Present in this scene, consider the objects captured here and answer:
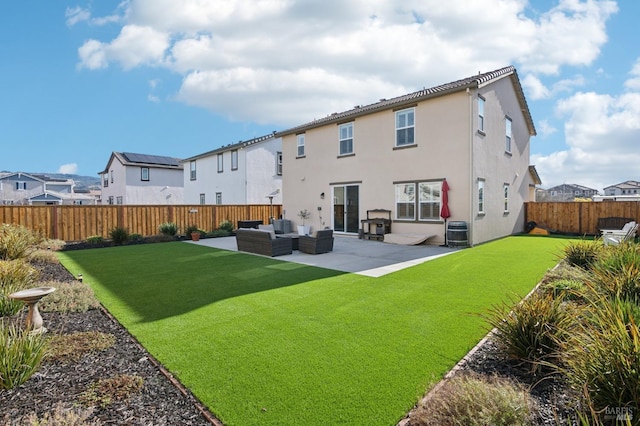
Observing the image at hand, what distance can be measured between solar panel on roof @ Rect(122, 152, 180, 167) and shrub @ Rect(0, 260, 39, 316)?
2912cm

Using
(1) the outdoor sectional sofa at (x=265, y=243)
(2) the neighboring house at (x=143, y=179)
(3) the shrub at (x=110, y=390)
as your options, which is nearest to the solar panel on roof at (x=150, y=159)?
(2) the neighboring house at (x=143, y=179)

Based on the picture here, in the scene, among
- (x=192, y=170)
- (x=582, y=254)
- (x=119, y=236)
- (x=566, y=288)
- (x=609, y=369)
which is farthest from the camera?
(x=192, y=170)

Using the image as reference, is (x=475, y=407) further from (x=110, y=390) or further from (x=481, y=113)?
(x=481, y=113)

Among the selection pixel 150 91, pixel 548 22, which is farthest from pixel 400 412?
pixel 150 91

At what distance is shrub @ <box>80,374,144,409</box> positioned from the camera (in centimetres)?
274

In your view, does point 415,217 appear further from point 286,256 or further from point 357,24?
point 357,24

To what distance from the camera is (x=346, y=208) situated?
15.8 metres

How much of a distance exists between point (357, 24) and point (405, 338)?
947 centimetres

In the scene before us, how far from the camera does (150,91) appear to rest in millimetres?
15461

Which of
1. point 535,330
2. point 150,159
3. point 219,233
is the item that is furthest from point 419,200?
point 150,159

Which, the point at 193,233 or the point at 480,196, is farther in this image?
the point at 193,233

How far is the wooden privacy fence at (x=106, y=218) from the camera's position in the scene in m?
13.4

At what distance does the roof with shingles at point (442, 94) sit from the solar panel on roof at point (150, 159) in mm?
19256

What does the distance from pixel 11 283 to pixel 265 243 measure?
234 inches
